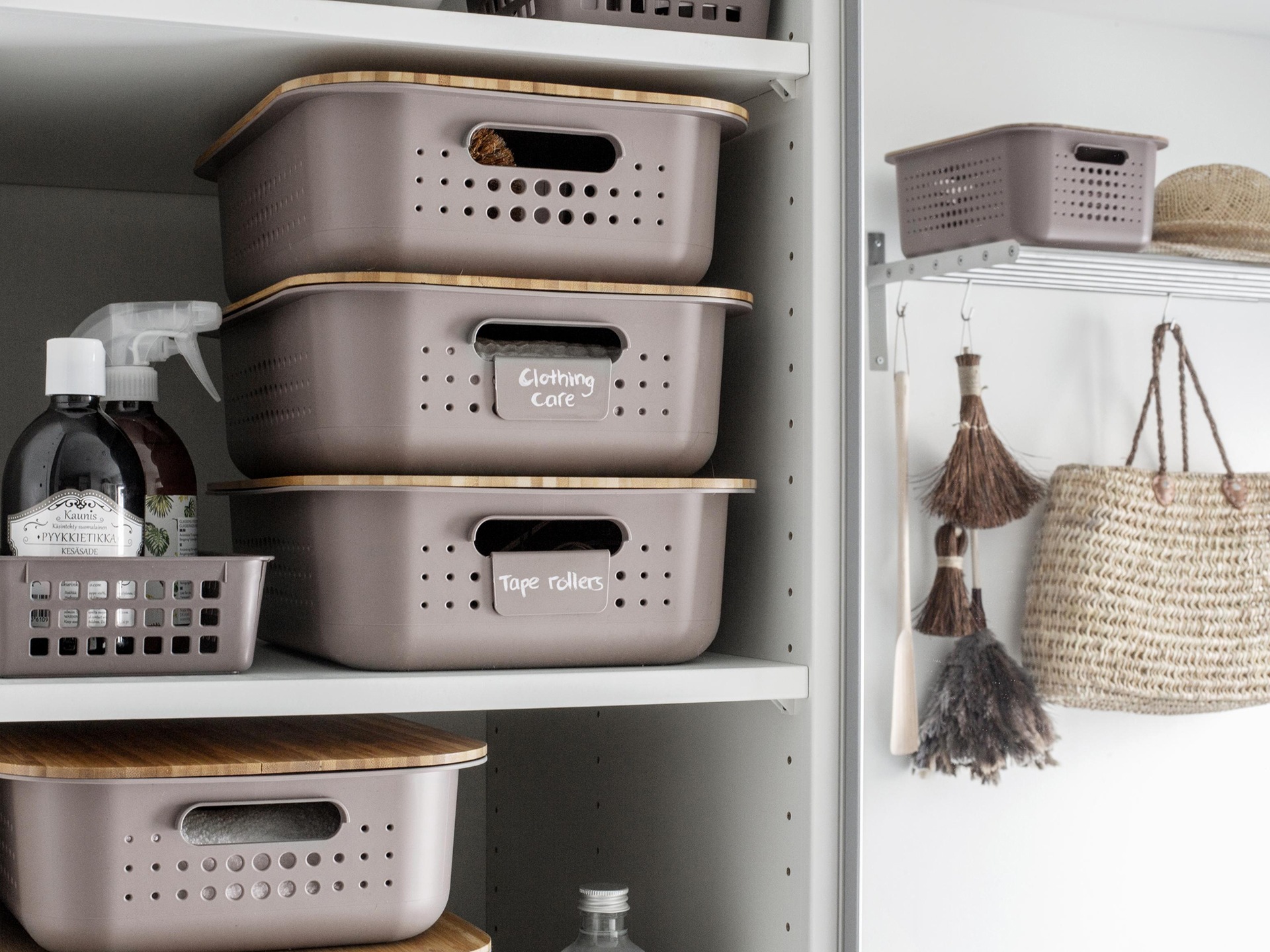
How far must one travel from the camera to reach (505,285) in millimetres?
735

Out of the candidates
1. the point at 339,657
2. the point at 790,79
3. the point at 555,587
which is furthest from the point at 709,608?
the point at 790,79

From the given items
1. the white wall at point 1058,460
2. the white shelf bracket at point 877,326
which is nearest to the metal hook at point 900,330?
the white wall at point 1058,460

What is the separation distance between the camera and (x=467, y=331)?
737 millimetres

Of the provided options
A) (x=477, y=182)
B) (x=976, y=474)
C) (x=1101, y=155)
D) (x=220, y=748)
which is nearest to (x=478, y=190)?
(x=477, y=182)

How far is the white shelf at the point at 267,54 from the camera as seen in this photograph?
69 cm

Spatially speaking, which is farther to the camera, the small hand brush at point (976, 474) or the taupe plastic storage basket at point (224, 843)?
the small hand brush at point (976, 474)

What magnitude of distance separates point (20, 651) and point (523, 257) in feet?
1.12

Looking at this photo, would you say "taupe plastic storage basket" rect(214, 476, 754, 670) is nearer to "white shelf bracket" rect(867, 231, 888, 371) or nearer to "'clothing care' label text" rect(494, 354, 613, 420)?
"'clothing care' label text" rect(494, 354, 613, 420)

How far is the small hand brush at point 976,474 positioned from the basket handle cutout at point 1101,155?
332 mm

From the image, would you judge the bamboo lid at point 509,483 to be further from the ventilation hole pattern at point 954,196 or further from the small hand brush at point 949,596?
the small hand brush at point 949,596

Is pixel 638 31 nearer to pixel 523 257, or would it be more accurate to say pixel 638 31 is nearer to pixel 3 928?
pixel 523 257

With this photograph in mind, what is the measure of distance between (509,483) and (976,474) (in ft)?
3.73

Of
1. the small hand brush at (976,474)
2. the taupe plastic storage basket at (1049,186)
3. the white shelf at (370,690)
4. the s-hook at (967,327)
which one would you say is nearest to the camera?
the white shelf at (370,690)

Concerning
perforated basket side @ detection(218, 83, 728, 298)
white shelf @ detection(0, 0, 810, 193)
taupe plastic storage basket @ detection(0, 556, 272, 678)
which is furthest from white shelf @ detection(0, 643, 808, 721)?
white shelf @ detection(0, 0, 810, 193)
